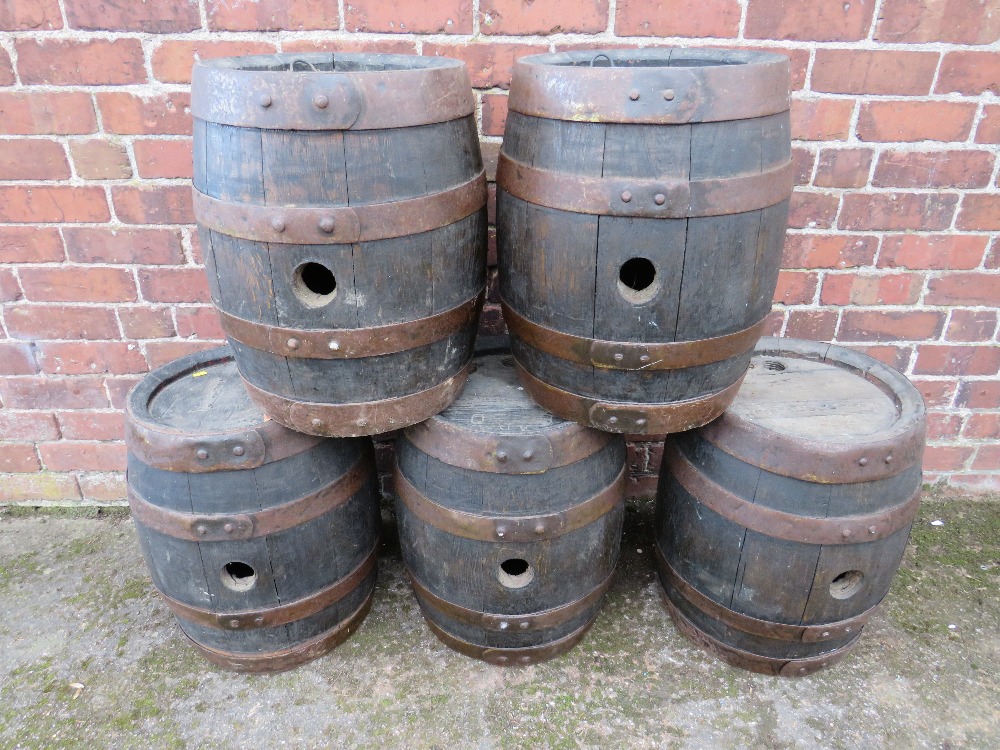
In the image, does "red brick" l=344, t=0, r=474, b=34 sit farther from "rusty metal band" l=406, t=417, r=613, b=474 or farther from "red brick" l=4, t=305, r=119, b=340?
"red brick" l=4, t=305, r=119, b=340

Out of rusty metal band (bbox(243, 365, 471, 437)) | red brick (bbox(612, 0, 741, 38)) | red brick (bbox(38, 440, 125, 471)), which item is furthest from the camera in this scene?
red brick (bbox(38, 440, 125, 471))

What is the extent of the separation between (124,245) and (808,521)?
7.69ft

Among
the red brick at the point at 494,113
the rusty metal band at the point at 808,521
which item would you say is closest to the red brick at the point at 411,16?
the red brick at the point at 494,113

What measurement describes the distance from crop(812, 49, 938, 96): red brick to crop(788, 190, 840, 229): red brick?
1.10 feet

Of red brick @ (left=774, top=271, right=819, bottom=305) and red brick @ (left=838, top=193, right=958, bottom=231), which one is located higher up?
red brick @ (left=838, top=193, right=958, bottom=231)

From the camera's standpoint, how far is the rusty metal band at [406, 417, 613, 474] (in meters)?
1.83

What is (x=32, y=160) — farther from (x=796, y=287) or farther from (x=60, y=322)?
(x=796, y=287)

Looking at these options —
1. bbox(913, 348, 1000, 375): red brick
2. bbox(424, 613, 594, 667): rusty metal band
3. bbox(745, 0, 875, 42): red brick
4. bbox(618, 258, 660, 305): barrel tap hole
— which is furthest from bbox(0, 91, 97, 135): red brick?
bbox(913, 348, 1000, 375): red brick

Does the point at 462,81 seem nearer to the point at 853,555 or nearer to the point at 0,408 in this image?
the point at 853,555

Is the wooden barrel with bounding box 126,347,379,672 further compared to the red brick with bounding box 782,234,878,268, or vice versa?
the red brick with bounding box 782,234,878,268

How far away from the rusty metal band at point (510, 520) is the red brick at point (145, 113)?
1.39 metres

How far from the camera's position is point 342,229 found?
156 centimetres

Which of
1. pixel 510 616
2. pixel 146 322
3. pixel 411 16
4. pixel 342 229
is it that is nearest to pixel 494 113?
pixel 411 16

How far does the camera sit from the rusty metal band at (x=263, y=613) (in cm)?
200
